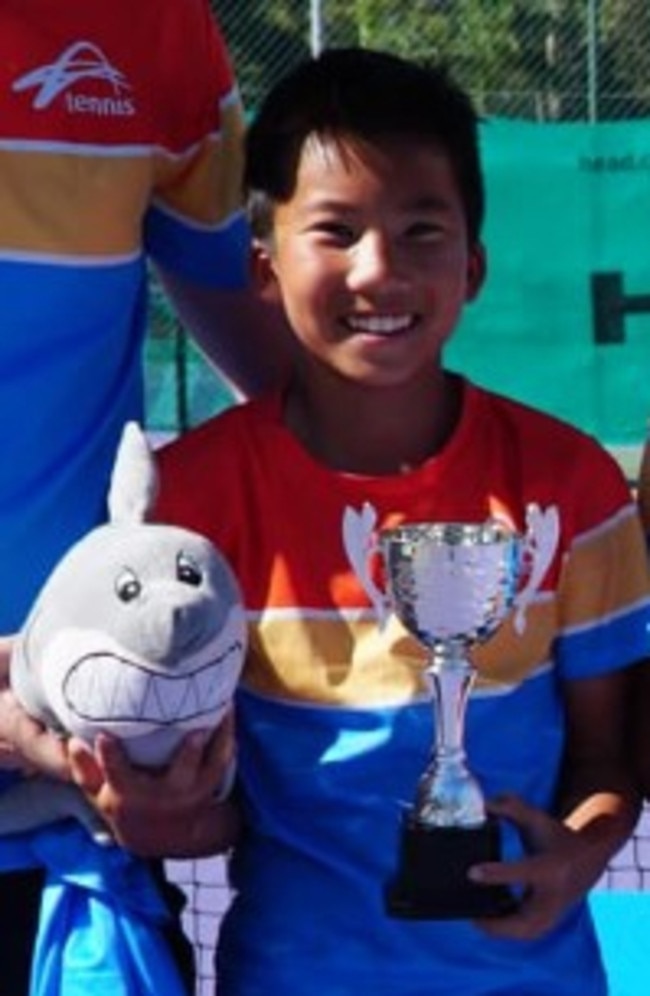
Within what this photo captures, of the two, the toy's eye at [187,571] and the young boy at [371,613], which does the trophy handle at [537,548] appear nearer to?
the young boy at [371,613]

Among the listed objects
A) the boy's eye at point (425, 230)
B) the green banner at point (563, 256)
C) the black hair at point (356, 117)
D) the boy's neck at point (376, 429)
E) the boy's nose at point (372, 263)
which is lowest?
the green banner at point (563, 256)

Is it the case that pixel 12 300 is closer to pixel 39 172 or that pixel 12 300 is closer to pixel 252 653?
pixel 39 172

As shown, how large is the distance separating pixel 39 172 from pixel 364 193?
24 centimetres

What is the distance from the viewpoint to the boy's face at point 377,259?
1.65m

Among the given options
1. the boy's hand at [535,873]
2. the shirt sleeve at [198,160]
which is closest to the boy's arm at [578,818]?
the boy's hand at [535,873]

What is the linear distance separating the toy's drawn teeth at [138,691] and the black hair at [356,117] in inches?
16.7

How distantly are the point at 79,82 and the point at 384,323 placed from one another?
11.9 inches

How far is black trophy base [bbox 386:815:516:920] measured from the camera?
1.52 m

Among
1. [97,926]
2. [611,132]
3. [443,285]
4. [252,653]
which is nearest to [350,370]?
[443,285]

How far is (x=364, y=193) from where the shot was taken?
1670mm

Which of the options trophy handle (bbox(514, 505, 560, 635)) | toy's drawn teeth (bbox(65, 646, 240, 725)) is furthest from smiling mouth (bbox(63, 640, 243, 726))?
trophy handle (bbox(514, 505, 560, 635))

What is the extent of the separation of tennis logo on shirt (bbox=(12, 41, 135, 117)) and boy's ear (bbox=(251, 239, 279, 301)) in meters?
0.14

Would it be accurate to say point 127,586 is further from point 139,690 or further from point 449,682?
point 449,682

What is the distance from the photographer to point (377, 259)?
1641 mm
